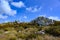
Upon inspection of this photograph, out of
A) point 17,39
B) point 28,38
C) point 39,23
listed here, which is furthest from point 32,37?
point 39,23

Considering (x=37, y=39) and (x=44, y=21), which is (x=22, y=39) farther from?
(x=44, y=21)

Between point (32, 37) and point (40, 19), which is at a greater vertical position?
point (40, 19)

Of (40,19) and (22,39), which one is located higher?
(40,19)

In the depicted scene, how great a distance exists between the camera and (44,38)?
51.1ft

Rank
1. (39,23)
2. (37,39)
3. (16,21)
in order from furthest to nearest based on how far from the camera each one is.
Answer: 1. (16,21)
2. (39,23)
3. (37,39)

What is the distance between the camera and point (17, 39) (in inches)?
609

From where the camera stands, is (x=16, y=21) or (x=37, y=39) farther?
(x=16, y=21)

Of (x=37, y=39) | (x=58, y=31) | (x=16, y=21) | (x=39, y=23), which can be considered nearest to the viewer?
(x=37, y=39)

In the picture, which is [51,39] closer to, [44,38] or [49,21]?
[44,38]

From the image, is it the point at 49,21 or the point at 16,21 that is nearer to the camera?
the point at 49,21

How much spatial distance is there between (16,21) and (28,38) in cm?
3257

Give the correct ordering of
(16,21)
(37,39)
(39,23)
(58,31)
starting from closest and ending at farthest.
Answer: (37,39), (58,31), (39,23), (16,21)

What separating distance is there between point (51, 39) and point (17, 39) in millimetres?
3077

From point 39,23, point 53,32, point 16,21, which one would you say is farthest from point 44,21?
point 53,32
